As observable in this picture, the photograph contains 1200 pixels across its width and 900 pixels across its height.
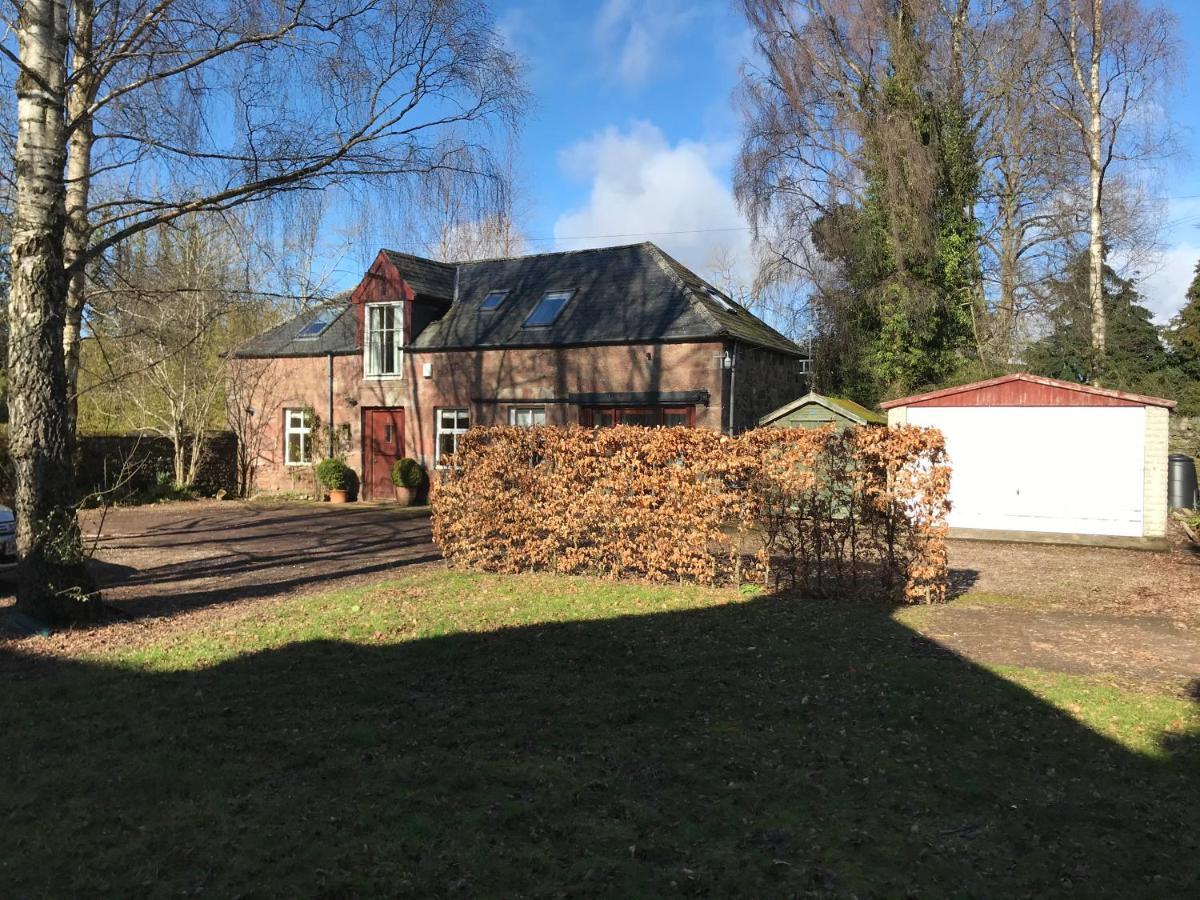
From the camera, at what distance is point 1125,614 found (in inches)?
330

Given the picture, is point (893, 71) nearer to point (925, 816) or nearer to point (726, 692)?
point (726, 692)

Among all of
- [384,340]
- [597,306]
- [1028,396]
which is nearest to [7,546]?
[597,306]

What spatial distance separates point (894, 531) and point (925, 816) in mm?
4986

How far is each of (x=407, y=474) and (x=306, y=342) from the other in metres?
6.03

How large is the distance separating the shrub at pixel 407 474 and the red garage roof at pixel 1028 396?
11.9m

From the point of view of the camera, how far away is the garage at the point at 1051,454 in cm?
1380

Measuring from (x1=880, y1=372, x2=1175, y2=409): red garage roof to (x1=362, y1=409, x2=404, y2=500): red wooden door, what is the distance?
13.0m

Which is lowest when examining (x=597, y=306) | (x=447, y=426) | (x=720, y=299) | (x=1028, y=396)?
(x=447, y=426)

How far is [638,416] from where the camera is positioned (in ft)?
62.7

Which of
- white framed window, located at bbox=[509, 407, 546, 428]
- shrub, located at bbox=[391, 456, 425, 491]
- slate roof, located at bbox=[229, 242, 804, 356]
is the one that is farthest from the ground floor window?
shrub, located at bbox=[391, 456, 425, 491]

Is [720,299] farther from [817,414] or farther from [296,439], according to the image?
[296,439]

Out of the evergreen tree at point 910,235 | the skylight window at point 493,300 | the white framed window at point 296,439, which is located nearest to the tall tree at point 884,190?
the evergreen tree at point 910,235

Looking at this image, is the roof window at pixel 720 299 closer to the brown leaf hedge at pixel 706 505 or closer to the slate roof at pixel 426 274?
the slate roof at pixel 426 274

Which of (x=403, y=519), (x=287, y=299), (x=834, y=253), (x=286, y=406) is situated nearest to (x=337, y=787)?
(x=287, y=299)
